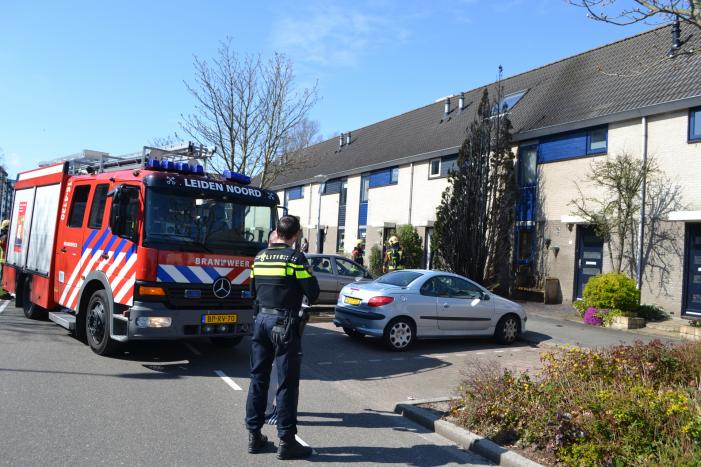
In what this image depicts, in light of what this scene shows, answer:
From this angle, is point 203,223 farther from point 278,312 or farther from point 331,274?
point 331,274

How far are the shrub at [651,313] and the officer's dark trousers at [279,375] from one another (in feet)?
38.7

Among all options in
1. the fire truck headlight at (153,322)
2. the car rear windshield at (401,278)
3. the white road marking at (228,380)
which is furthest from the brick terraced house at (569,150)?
the fire truck headlight at (153,322)

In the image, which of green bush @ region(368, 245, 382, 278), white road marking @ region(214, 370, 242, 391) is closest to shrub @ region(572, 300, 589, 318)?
white road marking @ region(214, 370, 242, 391)

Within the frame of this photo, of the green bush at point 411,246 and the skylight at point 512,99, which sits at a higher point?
the skylight at point 512,99

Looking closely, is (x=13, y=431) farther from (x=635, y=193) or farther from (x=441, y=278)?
(x=635, y=193)

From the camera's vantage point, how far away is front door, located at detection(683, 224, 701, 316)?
44.5ft

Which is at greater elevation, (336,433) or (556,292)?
(556,292)

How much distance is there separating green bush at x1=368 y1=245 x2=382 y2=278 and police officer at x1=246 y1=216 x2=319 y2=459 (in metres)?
19.9

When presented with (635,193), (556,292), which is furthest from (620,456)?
(556,292)

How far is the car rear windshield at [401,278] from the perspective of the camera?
33.7 ft

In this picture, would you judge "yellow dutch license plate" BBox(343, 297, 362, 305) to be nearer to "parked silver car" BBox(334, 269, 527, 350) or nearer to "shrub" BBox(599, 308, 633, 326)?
"parked silver car" BBox(334, 269, 527, 350)

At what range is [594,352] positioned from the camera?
632cm

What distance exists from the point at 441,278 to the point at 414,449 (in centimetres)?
548

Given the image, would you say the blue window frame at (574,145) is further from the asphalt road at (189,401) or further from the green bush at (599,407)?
the green bush at (599,407)
